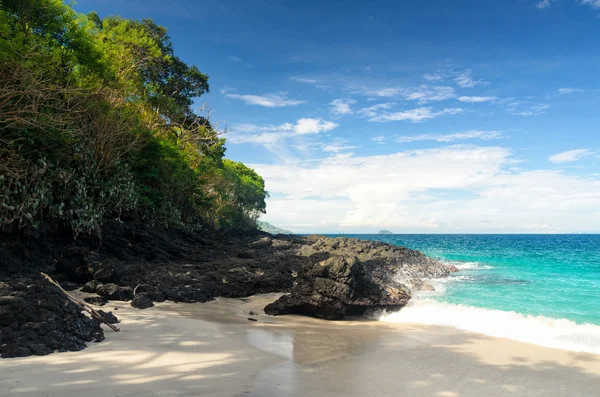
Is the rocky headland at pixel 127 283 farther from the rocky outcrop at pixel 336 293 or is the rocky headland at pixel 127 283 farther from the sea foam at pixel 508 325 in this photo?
the sea foam at pixel 508 325

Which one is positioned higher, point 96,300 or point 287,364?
point 96,300

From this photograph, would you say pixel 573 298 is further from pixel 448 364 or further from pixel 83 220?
pixel 83 220

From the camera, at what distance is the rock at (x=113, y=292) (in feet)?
28.3

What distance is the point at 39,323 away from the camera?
4.98 metres

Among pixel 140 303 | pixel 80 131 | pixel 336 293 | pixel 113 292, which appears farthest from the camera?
pixel 80 131

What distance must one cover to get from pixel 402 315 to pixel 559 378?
4.52 meters

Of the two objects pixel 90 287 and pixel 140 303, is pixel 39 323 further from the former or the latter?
pixel 90 287

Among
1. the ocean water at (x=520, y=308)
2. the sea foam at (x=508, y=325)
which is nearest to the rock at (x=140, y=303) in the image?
the sea foam at (x=508, y=325)

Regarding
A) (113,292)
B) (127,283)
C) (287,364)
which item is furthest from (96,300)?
(287,364)

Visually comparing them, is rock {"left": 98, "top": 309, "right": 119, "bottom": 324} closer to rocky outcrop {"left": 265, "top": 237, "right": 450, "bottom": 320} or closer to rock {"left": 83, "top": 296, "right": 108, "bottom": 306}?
rock {"left": 83, "top": 296, "right": 108, "bottom": 306}

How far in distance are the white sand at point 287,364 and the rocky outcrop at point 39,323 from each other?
0.23m

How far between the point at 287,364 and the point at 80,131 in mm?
11277

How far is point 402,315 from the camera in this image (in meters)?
9.75

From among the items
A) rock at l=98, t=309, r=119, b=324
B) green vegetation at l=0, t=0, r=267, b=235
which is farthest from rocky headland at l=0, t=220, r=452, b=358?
green vegetation at l=0, t=0, r=267, b=235
